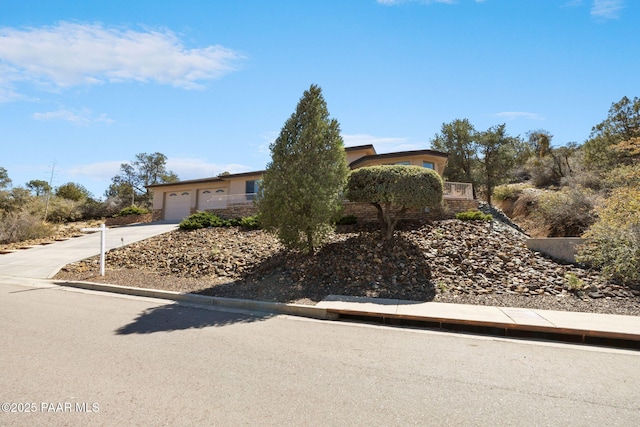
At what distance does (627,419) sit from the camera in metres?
2.89

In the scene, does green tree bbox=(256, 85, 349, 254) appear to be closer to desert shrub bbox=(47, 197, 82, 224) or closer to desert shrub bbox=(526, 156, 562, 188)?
desert shrub bbox=(526, 156, 562, 188)

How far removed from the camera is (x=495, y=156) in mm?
25422

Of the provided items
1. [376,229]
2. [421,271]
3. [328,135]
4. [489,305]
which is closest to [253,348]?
[489,305]

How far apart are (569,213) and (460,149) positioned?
50.3 ft

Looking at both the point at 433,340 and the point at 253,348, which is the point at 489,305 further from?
the point at 253,348

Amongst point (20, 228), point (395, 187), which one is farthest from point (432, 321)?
point (20, 228)

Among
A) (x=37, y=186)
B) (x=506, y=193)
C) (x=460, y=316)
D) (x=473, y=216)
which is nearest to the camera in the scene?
(x=460, y=316)

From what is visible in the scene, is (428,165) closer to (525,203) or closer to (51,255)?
(525,203)

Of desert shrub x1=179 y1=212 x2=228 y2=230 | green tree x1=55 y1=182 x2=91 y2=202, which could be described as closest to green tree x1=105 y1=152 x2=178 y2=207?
green tree x1=55 y1=182 x2=91 y2=202

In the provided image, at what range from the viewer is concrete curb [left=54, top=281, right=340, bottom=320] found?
22.2 ft

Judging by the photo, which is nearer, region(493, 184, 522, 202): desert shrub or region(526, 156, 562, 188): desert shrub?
region(493, 184, 522, 202): desert shrub

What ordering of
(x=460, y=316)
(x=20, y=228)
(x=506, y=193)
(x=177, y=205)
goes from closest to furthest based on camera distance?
(x=460, y=316), (x=20, y=228), (x=506, y=193), (x=177, y=205)

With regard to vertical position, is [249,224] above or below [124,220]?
above

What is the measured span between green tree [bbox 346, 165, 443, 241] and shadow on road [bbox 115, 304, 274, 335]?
18.8 feet
